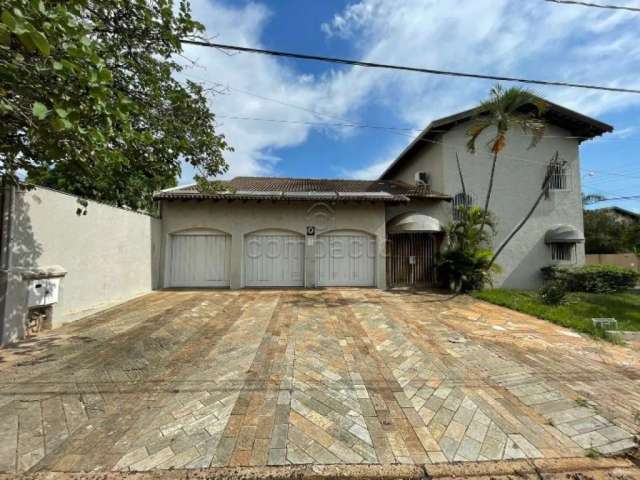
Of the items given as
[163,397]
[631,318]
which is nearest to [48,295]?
[163,397]

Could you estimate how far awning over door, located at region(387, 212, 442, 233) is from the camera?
11.4 m

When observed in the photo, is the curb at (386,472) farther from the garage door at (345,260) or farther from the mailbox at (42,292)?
the garage door at (345,260)

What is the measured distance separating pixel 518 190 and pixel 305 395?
14.6 metres

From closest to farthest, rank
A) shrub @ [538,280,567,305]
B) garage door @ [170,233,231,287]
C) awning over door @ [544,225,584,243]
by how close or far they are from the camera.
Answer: shrub @ [538,280,567,305]
garage door @ [170,233,231,287]
awning over door @ [544,225,584,243]

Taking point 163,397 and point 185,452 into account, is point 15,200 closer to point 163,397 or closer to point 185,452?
point 163,397

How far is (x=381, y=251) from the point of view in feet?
38.7

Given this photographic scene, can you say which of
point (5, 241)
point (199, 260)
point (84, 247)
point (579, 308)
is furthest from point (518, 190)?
point (5, 241)

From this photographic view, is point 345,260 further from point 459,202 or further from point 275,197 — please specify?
point 459,202

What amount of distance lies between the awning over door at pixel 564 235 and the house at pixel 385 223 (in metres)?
0.06

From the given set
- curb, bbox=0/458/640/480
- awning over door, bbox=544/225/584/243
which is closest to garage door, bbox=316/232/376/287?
awning over door, bbox=544/225/584/243

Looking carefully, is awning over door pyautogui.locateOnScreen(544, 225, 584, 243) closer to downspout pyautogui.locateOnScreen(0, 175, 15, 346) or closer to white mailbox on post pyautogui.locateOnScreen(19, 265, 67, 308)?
white mailbox on post pyautogui.locateOnScreen(19, 265, 67, 308)

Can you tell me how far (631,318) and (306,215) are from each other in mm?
10537

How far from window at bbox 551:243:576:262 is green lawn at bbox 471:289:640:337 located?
3.07 m

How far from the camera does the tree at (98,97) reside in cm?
246
